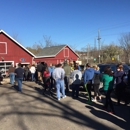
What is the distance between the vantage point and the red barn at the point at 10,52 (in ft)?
75.7

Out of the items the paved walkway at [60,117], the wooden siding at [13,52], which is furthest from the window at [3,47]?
the paved walkway at [60,117]

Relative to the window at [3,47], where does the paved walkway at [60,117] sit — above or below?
below

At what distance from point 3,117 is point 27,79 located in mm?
11562

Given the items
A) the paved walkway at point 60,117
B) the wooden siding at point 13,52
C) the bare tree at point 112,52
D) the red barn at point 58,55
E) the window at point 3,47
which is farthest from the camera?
the bare tree at point 112,52

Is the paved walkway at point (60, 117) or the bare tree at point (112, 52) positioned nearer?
the paved walkway at point (60, 117)

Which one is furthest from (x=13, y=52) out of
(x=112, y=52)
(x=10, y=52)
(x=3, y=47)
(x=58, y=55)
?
(x=112, y=52)

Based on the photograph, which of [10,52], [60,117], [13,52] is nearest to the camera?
[60,117]

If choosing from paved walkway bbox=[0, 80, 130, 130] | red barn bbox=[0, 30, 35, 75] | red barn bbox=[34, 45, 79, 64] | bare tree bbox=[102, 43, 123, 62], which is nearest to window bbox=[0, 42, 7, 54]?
red barn bbox=[0, 30, 35, 75]

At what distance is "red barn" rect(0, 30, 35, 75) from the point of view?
909 inches

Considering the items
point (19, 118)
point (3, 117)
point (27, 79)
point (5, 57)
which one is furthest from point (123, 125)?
point (5, 57)

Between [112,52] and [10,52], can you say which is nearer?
[10,52]

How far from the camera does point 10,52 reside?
23.7 meters

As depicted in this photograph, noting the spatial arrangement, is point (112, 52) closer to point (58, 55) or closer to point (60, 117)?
point (58, 55)

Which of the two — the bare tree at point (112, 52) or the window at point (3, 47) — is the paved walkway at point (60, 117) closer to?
the window at point (3, 47)
